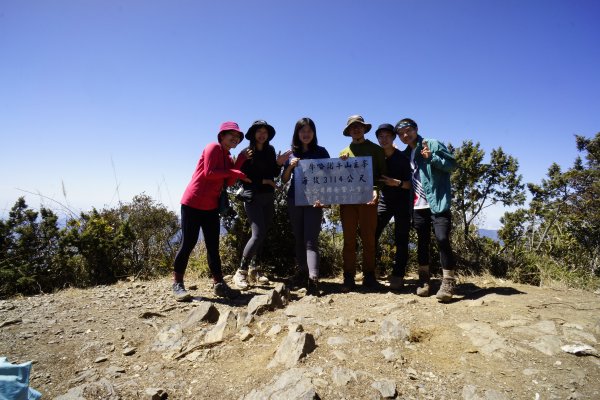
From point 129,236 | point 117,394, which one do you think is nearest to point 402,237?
point 117,394

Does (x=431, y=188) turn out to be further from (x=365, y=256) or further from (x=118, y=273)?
(x=118, y=273)

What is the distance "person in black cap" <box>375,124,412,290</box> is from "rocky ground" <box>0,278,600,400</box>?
61 cm

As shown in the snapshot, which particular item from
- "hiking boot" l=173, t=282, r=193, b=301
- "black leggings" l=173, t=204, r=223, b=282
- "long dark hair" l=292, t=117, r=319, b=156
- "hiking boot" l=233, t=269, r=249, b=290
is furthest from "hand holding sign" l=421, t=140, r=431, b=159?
"hiking boot" l=173, t=282, r=193, b=301

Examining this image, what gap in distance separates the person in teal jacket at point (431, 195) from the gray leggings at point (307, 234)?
4.78 ft

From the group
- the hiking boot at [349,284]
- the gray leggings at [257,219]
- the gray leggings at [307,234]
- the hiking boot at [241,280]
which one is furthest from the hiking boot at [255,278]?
the hiking boot at [349,284]

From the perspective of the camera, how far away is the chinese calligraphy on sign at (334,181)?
4977 millimetres

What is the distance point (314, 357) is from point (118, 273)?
204 inches

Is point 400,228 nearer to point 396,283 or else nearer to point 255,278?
point 396,283

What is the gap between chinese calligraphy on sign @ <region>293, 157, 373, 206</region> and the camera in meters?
4.98

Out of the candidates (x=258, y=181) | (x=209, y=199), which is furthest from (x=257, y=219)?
(x=209, y=199)

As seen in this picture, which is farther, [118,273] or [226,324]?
[118,273]

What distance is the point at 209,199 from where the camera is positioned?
4.67 meters

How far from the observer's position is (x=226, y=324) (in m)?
3.65

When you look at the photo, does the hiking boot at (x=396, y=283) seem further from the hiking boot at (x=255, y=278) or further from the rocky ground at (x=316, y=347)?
the hiking boot at (x=255, y=278)
